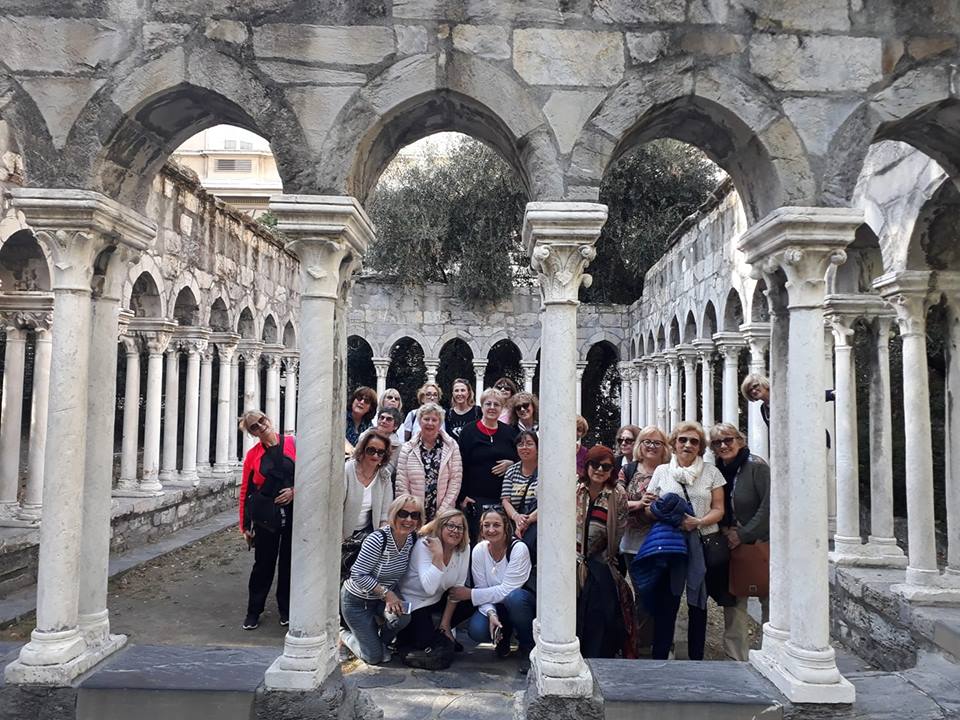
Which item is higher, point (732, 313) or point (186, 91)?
point (186, 91)

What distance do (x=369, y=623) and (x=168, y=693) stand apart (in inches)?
46.0

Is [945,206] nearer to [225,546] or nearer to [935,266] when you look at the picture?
[935,266]

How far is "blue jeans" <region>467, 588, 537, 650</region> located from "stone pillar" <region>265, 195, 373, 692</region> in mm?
864

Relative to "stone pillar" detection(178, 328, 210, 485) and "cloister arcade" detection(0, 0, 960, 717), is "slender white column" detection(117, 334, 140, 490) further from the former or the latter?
"cloister arcade" detection(0, 0, 960, 717)

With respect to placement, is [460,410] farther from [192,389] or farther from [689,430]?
[192,389]

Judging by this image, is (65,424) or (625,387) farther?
(625,387)

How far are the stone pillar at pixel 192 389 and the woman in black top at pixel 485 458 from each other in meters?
7.20

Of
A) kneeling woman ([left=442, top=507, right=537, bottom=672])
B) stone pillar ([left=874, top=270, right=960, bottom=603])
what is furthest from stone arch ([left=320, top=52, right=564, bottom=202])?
stone pillar ([left=874, top=270, right=960, bottom=603])

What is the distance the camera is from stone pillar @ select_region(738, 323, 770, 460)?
334 inches

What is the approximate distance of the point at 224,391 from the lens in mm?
12148

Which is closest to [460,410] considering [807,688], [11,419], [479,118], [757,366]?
[479,118]

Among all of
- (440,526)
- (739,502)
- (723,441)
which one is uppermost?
(723,441)

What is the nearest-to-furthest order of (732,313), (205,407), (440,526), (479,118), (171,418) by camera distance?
1. (479,118)
2. (440,526)
3. (732,313)
4. (171,418)
5. (205,407)

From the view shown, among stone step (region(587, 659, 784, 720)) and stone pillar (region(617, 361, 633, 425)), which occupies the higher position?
stone pillar (region(617, 361, 633, 425))
